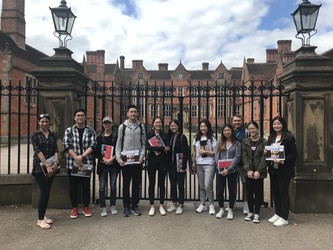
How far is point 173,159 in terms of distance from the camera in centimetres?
537

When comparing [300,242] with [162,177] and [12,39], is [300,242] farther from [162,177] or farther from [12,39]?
[12,39]

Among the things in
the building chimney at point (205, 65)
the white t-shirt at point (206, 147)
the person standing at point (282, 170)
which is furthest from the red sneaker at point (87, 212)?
the building chimney at point (205, 65)

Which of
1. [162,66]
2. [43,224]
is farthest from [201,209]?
[162,66]

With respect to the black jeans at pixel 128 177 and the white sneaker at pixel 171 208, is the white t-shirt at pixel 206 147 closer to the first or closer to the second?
the white sneaker at pixel 171 208

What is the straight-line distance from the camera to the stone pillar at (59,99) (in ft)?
18.5

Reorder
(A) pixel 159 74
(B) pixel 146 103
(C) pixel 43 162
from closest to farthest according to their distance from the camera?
(C) pixel 43 162 → (B) pixel 146 103 → (A) pixel 159 74

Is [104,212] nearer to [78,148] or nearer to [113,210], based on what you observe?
[113,210]

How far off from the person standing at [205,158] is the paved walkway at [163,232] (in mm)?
429

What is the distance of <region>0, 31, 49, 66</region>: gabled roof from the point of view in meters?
26.5

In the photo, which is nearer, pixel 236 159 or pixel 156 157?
pixel 236 159

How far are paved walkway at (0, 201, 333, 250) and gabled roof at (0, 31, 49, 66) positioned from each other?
25.1 m

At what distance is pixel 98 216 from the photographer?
5.19 metres

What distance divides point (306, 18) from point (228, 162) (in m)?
3.19

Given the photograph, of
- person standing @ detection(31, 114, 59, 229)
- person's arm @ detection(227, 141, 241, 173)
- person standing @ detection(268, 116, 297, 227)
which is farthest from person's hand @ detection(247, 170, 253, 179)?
person standing @ detection(31, 114, 59, 229)
